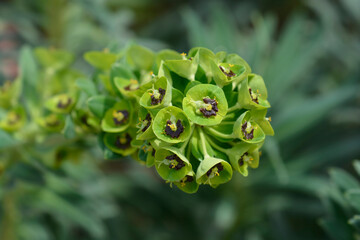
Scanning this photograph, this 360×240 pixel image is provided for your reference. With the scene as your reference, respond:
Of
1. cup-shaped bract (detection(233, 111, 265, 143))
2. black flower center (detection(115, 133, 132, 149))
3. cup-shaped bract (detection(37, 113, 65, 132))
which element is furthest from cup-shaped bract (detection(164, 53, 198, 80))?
cup-shaped bract (detection(37, 113, 65, 132))

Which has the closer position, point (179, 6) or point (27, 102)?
point (27, 102)

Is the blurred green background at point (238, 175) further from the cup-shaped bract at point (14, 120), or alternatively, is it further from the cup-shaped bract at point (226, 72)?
the cup-shaped bract at point (226, 72)

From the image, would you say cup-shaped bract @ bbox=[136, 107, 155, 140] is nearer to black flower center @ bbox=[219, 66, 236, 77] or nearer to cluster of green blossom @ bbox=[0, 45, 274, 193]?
cluster of green blossom @ bbox=[0, 45, 274, 193]

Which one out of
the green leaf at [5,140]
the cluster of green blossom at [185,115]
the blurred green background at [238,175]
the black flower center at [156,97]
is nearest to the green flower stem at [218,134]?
the cluster of green blossom at [185,115]

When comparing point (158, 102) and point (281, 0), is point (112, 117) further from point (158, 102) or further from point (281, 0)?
point (281, 0)

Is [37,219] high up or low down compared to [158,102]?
down

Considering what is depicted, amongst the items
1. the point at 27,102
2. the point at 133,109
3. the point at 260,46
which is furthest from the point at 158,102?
the point at 260,46

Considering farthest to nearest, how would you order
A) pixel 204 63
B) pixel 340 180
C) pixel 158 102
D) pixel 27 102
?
pixel 27 102 → pixel 340 180 → pixel 204 63 → pixel 158 102
